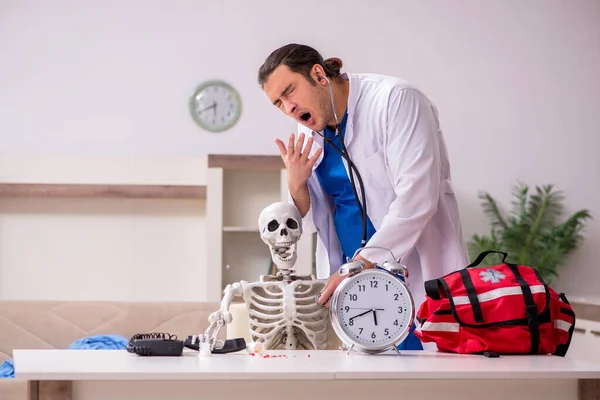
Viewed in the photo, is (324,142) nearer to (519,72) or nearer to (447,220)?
(447,220)

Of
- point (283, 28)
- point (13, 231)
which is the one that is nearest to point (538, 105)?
point (283, 28)

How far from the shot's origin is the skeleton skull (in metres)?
2.23

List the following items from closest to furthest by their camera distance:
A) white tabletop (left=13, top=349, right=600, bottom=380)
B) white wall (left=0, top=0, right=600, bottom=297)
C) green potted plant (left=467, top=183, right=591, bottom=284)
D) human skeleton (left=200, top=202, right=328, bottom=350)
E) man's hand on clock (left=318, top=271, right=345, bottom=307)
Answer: white tabletop (left=13, top=349, right=600, bottom=380) → man's hand on clock (left=318, top=271, right=345, bottom=307) → human skeleton (left=200, top=202, right=328, bottom=350) → green potted plant (left=467, top=183, right=591, bottom=284) → white wall (left=0, top=0, right=600, bottom=297)

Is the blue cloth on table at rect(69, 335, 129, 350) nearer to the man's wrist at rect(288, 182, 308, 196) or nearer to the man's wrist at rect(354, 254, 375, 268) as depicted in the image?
the man's wrist at rect(288, 182, 308, 196)

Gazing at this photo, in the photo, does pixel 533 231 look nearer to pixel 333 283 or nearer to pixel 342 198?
pixel 342 198

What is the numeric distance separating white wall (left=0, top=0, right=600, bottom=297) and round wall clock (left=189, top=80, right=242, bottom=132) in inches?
2.6

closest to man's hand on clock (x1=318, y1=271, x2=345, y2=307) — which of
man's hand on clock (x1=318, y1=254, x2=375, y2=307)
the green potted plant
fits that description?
man's hand on clock (x1=318, y1=254, x2=375, y2=307)

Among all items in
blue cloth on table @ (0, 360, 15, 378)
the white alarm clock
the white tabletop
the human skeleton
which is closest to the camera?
the white tabletop

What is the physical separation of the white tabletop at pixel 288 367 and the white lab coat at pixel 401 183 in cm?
35

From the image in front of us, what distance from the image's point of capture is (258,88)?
5914 millimetres

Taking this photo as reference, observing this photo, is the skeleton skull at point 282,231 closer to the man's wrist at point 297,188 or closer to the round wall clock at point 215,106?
the man's wrist at point 297,188

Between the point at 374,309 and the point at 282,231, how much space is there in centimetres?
45

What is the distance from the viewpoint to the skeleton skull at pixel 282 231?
87.7 inches

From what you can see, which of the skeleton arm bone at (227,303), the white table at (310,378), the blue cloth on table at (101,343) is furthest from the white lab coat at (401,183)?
the blue cloth on table at (101,343)
